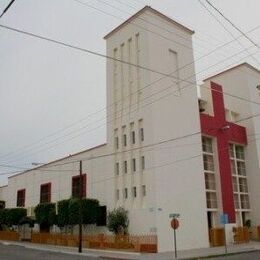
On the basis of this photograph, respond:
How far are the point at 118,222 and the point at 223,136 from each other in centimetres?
1597

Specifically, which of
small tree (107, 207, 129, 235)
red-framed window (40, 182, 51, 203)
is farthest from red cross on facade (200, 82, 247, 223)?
red-framed window (40, 182, 51, 203)

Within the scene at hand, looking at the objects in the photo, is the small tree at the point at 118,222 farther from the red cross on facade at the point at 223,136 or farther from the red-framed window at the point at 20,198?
the red-framed window at the point at 20,198

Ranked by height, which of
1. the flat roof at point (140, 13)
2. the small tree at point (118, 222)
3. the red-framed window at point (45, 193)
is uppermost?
the flat roof at point (140, 13)

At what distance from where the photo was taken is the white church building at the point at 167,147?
37.2m

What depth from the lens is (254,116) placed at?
5081 centimetres

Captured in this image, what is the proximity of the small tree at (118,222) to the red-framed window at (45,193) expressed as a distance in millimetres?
18107

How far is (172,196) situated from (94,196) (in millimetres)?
10737

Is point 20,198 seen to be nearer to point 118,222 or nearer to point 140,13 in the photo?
point 118,222

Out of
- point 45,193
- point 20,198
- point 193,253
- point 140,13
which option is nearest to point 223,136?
point 140,13

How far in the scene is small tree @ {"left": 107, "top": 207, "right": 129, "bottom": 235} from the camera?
37.8 meters

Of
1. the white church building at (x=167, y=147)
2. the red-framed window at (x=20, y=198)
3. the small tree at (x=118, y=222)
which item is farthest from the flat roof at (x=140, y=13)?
the red-framed window at (x=20, y=198)

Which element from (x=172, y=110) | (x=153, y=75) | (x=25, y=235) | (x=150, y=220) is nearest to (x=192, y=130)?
(x=172, y=110)

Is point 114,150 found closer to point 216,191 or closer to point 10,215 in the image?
point 216,191

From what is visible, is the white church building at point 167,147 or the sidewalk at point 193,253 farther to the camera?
the white church building at point 167,147
